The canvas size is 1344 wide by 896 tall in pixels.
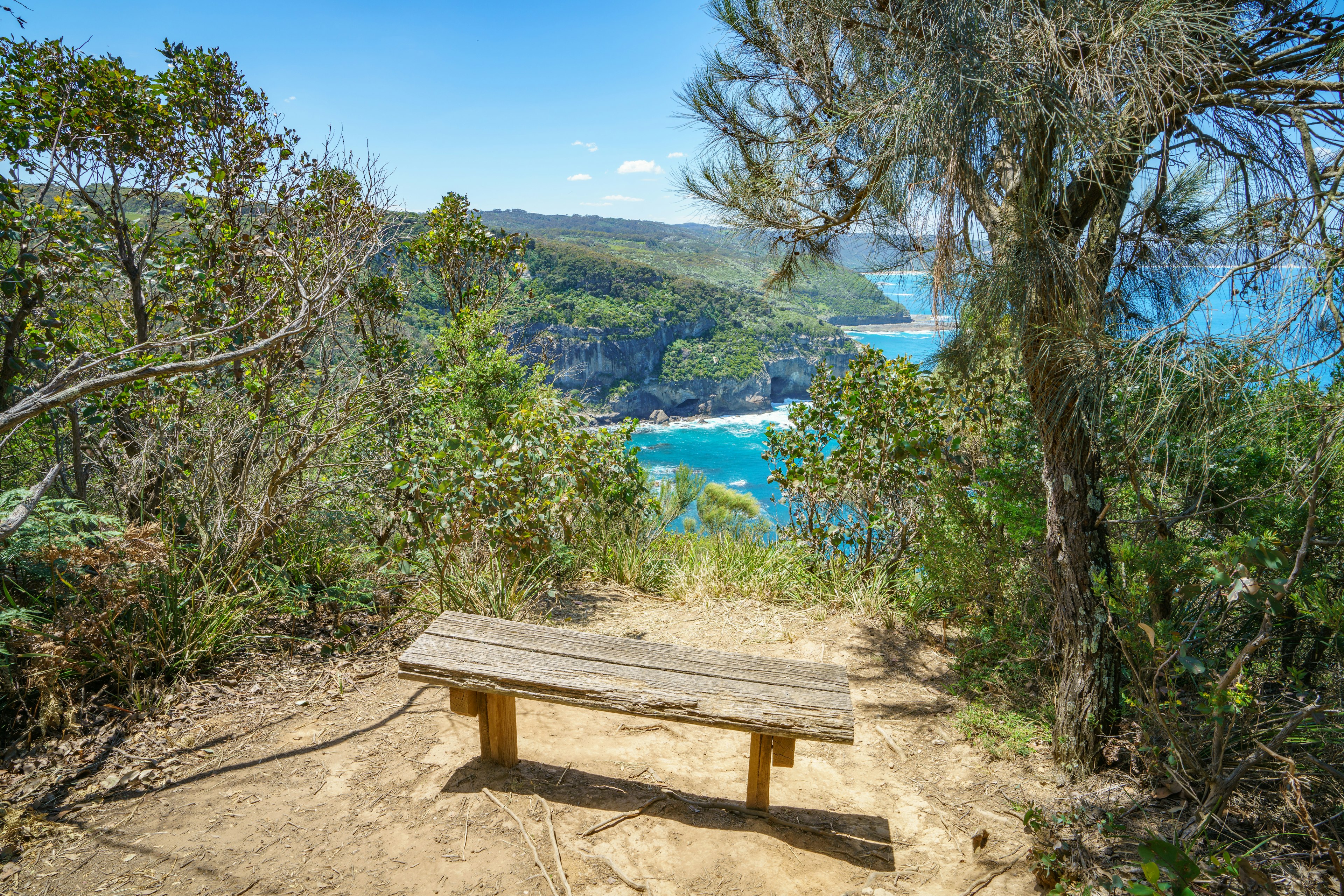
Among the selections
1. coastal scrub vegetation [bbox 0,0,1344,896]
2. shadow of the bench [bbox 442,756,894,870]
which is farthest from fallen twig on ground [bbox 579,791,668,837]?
coastal scrub vegetation [bbox 0,0,1344,896]

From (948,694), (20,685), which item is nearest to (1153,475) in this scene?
(948,694)

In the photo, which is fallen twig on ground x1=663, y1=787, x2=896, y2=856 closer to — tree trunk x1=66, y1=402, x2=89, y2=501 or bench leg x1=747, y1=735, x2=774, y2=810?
bench leg x1=747, y1=735, x2=774, y2=810

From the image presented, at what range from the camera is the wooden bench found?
199 centimetres

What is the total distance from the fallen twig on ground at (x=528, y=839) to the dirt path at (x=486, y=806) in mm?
15

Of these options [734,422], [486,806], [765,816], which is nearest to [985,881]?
[765,816]

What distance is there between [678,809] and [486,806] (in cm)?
64

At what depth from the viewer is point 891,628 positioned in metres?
3.74

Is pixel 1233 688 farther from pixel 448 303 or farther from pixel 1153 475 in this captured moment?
pixel 448 303

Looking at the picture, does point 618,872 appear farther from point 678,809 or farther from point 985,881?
point 985,881

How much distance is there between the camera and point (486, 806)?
219 cm

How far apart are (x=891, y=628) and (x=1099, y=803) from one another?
5.37ft

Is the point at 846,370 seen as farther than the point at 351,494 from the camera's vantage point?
Yes

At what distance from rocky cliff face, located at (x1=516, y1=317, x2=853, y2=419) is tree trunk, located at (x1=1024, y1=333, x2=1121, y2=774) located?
36760 millimetres

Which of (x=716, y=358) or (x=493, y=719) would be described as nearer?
(x=493, y=719)
